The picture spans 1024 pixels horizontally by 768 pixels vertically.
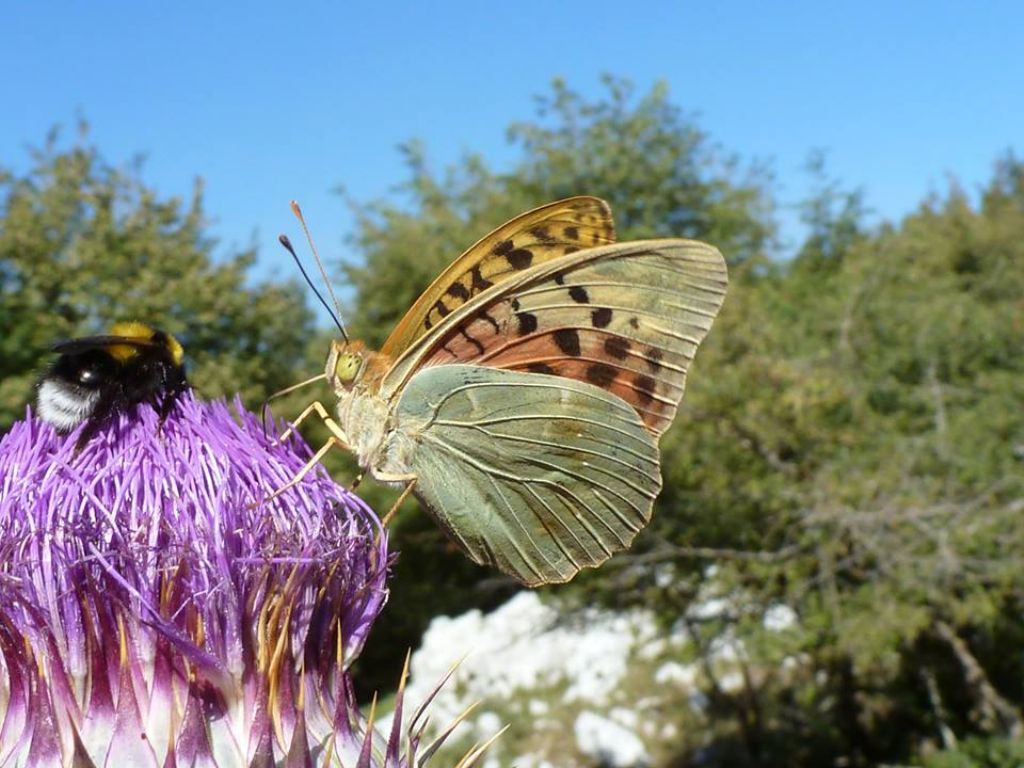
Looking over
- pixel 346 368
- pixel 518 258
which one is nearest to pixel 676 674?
pixel 518 258

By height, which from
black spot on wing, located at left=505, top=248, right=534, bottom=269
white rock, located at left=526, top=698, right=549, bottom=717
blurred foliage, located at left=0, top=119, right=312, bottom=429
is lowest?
black spot on wing, located at left=505, top=248, right=534, bottom=269

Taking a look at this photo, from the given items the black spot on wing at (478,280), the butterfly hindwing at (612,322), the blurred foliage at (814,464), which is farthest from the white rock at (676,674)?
the black spot on wing at (478,280)

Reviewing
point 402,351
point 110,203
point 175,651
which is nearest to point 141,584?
point 175,651

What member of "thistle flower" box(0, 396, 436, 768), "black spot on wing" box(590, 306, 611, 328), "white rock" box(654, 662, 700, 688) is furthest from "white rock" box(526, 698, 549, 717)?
"thistle flower" box(0, 396, 436, 768)

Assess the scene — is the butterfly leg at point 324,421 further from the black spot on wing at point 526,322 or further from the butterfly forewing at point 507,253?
the black spot on wing at point 526,322

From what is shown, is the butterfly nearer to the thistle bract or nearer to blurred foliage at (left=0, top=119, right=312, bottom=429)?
the thistle bract

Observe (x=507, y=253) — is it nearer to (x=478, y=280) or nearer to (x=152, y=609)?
(x=478, y=280)
